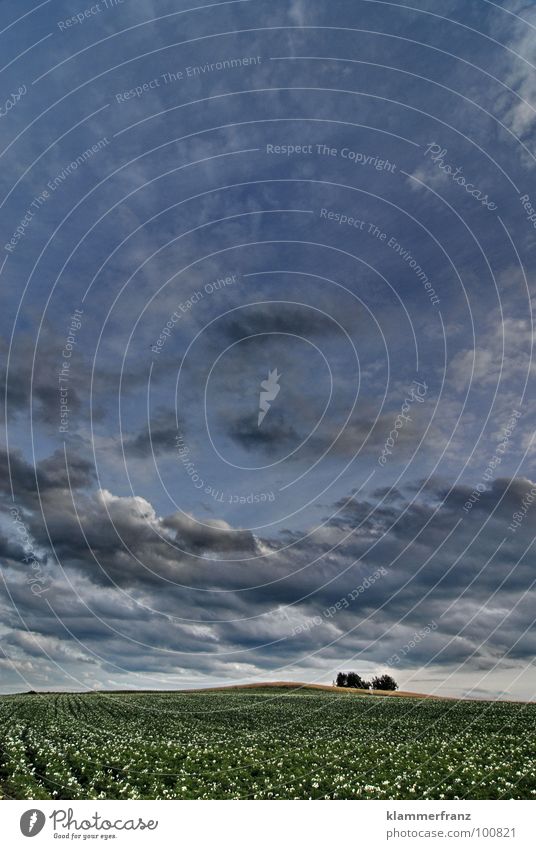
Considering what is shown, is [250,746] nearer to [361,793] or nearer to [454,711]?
[361,793]

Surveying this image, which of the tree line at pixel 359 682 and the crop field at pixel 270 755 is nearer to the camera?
the crop field at pixel 270 755

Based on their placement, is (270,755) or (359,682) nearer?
(270,755)

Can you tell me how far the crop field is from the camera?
74.8ft

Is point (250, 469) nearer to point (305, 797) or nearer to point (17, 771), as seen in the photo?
point (305, 797)

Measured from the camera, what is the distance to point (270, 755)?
2961 cm

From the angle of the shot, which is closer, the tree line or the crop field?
the crop field

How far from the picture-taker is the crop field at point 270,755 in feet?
74.8

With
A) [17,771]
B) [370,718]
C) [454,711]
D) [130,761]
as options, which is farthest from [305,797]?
[454,711]

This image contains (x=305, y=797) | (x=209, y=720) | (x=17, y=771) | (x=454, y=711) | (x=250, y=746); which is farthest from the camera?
(x=454, y=711)
